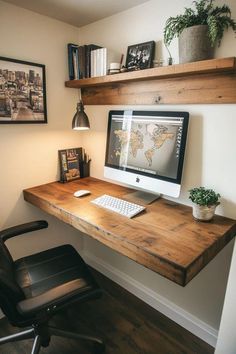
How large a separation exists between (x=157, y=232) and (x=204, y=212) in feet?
0.98

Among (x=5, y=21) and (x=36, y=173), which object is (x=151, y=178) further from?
(x=5, y=21)

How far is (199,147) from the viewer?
1.46 meters

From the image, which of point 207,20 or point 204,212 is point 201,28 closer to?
point 207,20

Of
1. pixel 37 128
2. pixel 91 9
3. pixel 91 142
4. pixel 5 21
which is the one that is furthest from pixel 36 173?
pixel 91 9

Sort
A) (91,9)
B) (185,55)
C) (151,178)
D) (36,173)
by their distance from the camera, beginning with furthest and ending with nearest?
(36,173)
(91,9)
(151,178)
(185,55)

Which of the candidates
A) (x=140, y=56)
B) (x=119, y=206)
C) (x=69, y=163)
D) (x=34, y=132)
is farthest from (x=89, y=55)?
(x=119, y=206)

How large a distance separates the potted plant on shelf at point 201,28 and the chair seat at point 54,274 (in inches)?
51.0

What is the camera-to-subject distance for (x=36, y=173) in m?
1.93

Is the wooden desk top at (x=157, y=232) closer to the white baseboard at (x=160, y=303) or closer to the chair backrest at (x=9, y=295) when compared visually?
the chair backrest at (x=9, y=295)

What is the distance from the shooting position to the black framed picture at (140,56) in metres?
1.56

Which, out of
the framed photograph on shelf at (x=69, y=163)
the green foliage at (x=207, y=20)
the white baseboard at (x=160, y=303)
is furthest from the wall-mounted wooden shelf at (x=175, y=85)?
the white baseboard at (x=160, y=303)

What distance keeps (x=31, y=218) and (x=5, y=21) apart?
1.40 metres

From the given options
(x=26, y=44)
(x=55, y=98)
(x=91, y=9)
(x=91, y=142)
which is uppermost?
(x=91, y=9)

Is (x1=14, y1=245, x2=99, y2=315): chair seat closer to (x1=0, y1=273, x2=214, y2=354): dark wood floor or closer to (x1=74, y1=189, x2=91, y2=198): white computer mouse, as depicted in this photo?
(x1=74, y1=189, x2=91, y2=198): white computer mouse
